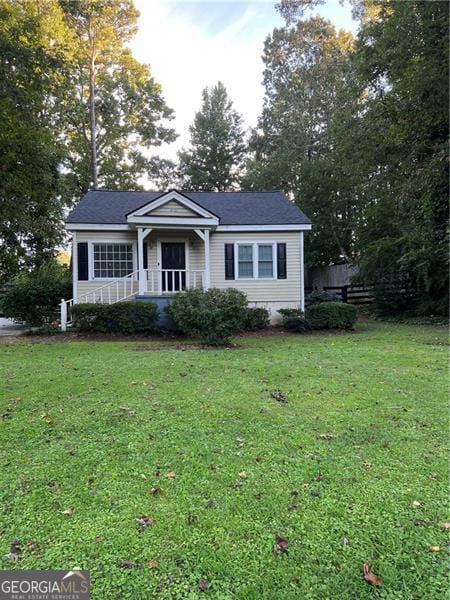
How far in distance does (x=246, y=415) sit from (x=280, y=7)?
31.4 m

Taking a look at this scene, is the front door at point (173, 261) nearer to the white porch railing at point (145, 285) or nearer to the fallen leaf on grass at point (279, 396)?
the white porch railing at point (145, 285)

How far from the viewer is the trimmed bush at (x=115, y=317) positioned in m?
11.4

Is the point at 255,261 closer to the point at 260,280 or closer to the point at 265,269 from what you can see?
the point at 265,269

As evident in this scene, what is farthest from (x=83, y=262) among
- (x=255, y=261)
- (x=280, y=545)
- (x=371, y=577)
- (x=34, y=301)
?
(x=371, y=577)

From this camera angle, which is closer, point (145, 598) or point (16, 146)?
point (145, 598)

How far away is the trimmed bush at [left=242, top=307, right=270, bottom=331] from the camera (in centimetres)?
1266

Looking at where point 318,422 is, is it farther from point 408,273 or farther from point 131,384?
point 408,273

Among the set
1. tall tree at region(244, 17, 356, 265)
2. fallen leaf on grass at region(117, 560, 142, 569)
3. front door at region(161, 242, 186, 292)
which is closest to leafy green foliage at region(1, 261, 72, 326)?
front door at region(161, 242, 186, 292)

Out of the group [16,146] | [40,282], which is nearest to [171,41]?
[16,146]

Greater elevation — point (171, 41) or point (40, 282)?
point (171, 41)

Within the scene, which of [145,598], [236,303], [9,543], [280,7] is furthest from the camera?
[280,7]

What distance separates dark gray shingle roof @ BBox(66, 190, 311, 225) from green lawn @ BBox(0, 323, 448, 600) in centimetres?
885

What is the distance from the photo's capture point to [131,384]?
18.3 ft

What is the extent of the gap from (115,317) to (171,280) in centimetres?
317
